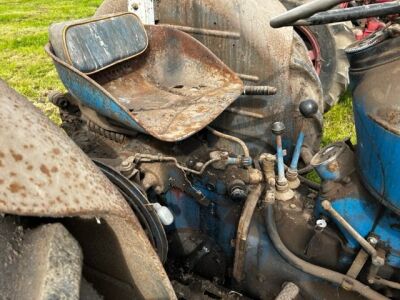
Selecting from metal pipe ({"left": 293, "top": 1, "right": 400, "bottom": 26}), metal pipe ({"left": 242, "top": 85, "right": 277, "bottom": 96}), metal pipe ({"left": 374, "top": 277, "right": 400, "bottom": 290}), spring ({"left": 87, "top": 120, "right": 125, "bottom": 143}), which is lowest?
metal pipe ({"left": 374, "top": 277, "right": 400, "bottom": 290})

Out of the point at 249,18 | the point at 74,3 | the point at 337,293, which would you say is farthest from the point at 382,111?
the point at 74,3

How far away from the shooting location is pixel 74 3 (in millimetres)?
10461

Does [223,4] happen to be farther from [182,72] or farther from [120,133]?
[120,133]

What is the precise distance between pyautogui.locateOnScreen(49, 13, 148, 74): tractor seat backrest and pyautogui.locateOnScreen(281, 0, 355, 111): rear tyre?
1.44m

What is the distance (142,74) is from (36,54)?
4209 mm

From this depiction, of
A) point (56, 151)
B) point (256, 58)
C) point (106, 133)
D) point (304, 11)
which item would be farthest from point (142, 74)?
point (56, 151)

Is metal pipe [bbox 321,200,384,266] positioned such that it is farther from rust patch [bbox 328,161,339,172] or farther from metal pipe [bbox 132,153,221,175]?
metal pipe [bbox 132,153,221,175]

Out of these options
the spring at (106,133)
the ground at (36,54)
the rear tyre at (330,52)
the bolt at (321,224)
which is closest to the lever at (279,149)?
the bolt at (321,224)

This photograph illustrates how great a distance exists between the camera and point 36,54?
5.81 metres

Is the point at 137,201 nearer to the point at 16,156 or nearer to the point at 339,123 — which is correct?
the point at 16,156

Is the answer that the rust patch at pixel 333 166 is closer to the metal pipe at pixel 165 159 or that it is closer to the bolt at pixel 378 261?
the bolt at pixel 378 261

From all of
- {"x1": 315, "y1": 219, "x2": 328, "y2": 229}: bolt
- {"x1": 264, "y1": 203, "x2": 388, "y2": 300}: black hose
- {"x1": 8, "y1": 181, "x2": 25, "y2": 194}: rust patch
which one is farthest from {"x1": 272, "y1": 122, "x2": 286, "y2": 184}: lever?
{"x1": 8, "y1": 181, "x2": 25, "y2": 194}: rust patch

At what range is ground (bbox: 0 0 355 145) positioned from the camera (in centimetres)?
322

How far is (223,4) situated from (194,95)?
44 centimetres
